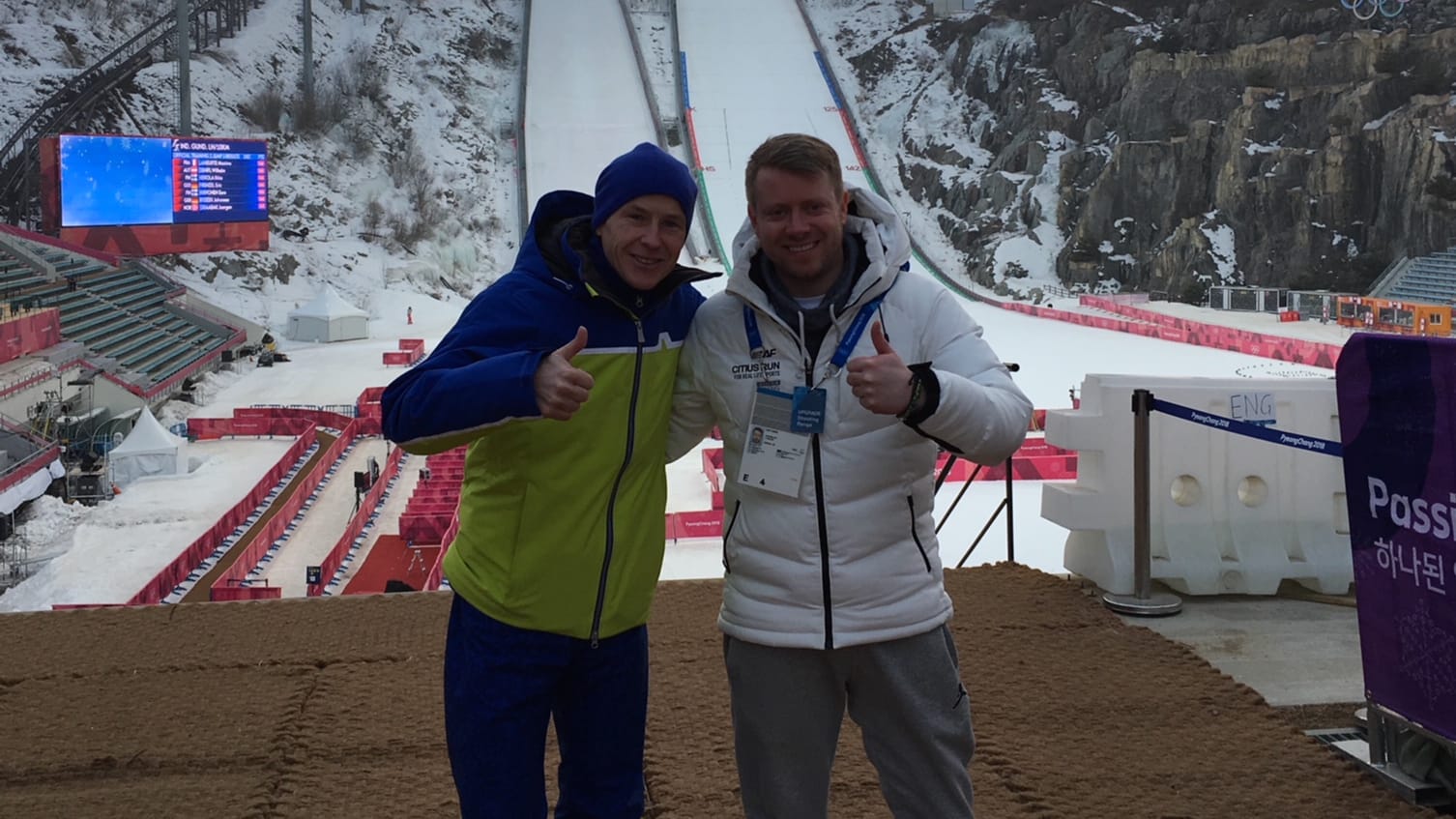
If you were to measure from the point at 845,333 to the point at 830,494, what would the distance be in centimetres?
23

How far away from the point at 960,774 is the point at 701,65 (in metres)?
31.5

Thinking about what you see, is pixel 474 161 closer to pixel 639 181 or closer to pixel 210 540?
pixel 210 540

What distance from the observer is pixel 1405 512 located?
2.51 metres

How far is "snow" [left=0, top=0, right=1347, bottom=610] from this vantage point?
13805 millimetres

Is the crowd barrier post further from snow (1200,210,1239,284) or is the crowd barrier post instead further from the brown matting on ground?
snow (1200,210,1239,284)

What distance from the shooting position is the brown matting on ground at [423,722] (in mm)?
2588

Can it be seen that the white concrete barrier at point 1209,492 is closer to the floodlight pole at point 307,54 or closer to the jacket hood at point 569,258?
the jacket hood at point 569,258

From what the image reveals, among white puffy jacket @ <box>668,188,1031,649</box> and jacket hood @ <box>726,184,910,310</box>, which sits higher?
jacket hood @ <box>726,184,910,310</box>

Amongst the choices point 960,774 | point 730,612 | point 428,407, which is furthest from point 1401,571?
point 428,407

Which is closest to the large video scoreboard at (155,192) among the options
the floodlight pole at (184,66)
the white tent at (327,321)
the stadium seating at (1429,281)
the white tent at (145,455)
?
the white tent at (327,321)

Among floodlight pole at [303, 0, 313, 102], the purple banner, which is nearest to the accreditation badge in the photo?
the purple banner

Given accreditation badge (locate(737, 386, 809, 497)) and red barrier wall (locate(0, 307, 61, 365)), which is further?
red barrier wall (locate(0, 307, 61, 365))

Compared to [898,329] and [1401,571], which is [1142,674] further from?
[898,329]

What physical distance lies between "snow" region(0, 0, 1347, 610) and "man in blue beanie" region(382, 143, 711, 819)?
8.25 meters
